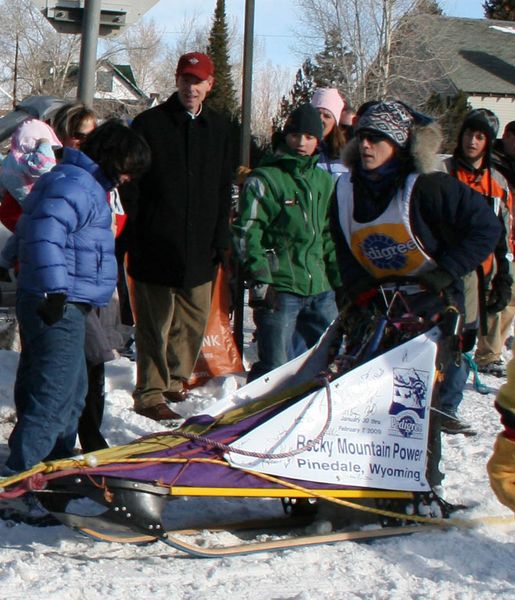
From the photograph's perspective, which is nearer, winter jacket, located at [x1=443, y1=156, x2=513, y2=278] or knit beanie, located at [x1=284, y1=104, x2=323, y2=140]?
knit beanie, located at [x1=284, y1=104, x2=323, y2=140]

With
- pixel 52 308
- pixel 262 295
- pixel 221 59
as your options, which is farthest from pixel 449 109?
pixel 52 308

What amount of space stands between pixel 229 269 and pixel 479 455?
8.28 feet

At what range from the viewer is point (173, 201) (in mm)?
6352

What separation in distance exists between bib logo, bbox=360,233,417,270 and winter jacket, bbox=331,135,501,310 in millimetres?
79

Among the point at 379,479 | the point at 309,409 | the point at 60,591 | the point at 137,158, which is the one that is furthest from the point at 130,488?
the point at 137,158

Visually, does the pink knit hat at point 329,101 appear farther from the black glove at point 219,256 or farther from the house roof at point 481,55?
the house roof at point 481,55

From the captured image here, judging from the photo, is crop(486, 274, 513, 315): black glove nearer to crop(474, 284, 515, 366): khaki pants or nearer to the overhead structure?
crop(474, 284, 515, 366): khaki pants

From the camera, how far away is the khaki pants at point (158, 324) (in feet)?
21.1

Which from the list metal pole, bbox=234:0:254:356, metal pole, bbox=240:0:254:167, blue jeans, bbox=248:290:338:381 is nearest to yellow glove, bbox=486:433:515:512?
blue jeans, bbox=248:290:338:381

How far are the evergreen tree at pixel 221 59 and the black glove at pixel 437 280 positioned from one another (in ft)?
157

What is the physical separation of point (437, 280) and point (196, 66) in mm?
2408

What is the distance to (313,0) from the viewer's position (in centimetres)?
3962

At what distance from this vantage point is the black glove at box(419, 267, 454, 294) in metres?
4.66

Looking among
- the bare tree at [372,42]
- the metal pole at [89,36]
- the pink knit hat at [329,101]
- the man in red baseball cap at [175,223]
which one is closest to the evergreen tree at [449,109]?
the bare tree at [372,42]
